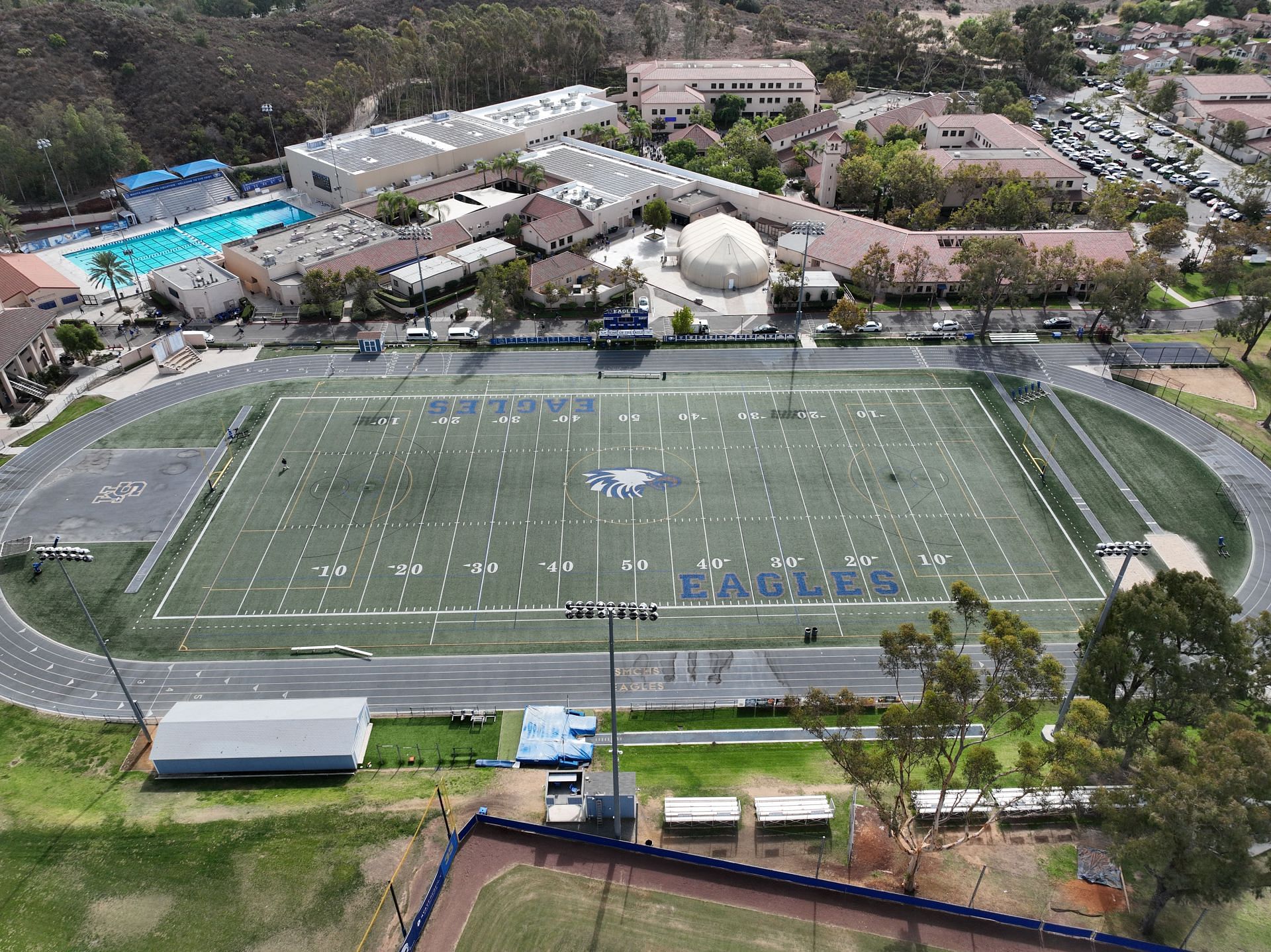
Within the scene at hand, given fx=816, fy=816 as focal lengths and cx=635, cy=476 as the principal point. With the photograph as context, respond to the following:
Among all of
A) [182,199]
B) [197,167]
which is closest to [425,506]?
[182,199]

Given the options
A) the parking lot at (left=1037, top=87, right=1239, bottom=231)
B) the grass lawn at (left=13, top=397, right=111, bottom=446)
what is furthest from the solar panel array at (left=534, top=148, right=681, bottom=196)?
the grass lawn at (left=13, top=397, right=111, bottom=446)

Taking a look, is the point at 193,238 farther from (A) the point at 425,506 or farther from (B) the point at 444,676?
(B) the point at 444,676

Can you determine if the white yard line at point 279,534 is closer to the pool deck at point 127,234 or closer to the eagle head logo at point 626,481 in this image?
the eagle head logo at point 626,481

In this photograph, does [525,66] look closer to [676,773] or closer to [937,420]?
[937,420]

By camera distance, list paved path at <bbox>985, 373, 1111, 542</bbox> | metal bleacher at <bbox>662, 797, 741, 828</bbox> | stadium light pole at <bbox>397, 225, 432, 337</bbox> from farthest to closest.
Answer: stadium light pole at <bbox>397, 225, 432, 337</bbox>
paved path at <bbox>985, 373, 1111, 542</bbox>
metal bleacher at <bbox>662, 797, 741, 828</bbox>

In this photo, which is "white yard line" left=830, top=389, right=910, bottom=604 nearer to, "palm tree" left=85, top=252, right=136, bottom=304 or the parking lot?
the parking lot

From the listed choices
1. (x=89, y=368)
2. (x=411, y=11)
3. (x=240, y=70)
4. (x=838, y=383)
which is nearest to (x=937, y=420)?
(x=838, y=383)
